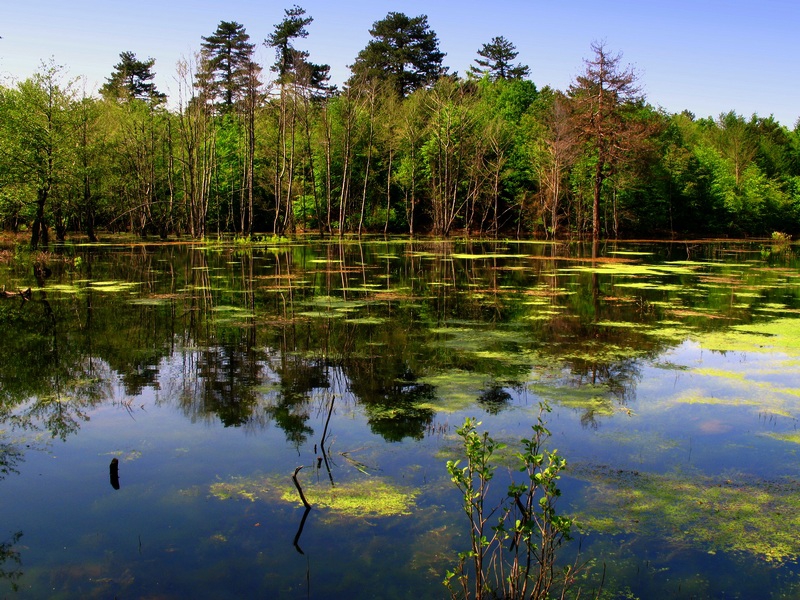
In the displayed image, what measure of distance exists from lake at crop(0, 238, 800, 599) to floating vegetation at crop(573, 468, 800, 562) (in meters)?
0.02

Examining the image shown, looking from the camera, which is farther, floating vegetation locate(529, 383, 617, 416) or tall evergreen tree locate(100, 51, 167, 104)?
tall evergreen tree locate(100, 51, 167, 104)

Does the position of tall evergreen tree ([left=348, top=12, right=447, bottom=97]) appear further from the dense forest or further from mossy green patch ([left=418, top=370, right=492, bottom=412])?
mossy green patch ([left=418, top=370, right=492, bottom=412])

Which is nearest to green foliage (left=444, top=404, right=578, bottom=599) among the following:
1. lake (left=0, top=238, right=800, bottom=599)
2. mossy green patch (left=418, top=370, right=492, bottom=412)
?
lake (left=0, top=238, right=800, bottom=599)

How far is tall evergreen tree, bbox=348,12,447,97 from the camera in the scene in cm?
7125

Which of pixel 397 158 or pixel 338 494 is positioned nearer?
pixel 338 494

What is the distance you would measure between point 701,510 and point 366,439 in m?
3.34

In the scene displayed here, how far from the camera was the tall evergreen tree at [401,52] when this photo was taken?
234ft

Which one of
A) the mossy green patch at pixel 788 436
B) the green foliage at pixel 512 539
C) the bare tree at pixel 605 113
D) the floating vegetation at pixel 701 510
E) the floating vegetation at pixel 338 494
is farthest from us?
the bare tree at pixel 605 113

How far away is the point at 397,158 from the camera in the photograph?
6328cm

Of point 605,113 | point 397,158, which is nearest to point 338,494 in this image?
point 605,113

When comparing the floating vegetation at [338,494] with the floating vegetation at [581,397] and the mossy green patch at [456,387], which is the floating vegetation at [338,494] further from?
the floating vegetation at [581,397]

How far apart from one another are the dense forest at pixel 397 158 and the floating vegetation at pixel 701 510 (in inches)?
1555

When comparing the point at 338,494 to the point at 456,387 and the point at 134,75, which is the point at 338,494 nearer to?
the point at 456,387

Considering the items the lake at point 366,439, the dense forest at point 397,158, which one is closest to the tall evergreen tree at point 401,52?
the dense forest at point 397,158
